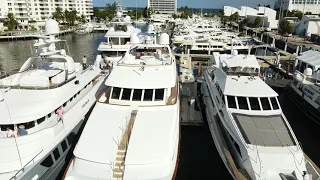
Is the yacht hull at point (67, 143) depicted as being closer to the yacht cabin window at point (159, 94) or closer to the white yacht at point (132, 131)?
the white yacht at point (132, 131)

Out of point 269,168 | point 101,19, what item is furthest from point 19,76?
point 101,19

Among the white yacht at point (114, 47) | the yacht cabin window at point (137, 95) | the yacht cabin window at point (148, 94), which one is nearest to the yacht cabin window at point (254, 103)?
the yacht cabin window at point (148, 94)

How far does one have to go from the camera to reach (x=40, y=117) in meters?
11.8

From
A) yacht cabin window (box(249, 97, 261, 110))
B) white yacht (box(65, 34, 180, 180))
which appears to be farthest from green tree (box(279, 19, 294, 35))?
white yacht (box(65, 34, 180, 180))

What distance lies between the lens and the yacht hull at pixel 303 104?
1973cm

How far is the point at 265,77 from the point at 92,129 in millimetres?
23420

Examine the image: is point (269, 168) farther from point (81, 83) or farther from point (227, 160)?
point (81, 83)

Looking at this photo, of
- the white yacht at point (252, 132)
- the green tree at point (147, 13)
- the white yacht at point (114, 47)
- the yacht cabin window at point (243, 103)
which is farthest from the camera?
the green tree at point (147, 13)

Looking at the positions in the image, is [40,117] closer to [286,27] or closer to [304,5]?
[286,27]

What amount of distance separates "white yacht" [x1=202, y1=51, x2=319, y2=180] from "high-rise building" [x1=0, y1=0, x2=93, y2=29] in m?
101

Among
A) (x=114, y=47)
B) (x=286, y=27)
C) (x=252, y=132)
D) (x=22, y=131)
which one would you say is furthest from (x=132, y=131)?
(x=286, y=27)

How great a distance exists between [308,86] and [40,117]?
2091cm

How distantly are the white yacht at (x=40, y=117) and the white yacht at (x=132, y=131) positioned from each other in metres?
2.17

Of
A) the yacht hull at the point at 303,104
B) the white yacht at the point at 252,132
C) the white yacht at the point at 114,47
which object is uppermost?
the white yacht at the point at 114,47
